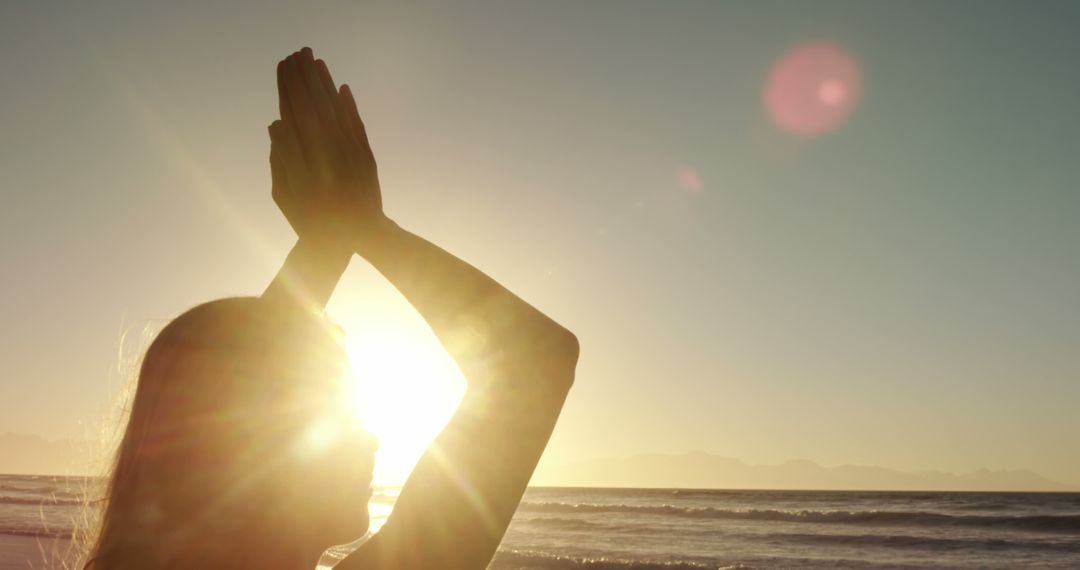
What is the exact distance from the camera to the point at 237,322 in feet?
3.94

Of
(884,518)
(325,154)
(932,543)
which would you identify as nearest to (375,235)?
(325,154)

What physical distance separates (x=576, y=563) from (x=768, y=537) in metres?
12.7

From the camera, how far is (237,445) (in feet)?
3.60

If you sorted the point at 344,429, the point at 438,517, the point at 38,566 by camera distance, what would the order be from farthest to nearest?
the point at 38,566
the point at 344,429
the point at 438,517

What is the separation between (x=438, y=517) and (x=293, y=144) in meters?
0.72

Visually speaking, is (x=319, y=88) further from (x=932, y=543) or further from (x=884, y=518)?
(x=884, y=518)

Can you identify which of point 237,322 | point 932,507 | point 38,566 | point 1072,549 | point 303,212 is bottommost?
point 38,566

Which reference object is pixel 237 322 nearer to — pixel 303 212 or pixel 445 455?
pixel 303 212

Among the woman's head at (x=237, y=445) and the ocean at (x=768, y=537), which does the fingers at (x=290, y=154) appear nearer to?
the woman's head at (x=237, y=445)

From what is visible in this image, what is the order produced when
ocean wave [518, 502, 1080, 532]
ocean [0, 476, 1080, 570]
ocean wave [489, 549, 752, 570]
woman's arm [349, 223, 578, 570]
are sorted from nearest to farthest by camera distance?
woman's arm [349, 223, 578, 570]
ocean wave [489, 549, 752, 570]
ocean [0, 476, 1080, 570]
ocean wave [518, 502, 1080, 532]

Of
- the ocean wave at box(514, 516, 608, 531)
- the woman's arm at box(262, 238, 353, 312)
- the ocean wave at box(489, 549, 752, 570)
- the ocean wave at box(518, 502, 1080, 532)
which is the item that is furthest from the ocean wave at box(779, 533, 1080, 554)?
the woman's arm at box(262, 238, 353, 312)

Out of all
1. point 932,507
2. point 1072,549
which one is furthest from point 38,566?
point 932,507

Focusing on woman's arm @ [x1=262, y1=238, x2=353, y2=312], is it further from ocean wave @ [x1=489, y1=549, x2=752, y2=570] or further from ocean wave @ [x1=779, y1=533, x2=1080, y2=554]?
ocean wave @ [x1=779, y1=533, x2=1080, y2=554]

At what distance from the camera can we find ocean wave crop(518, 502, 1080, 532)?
32750 mm
